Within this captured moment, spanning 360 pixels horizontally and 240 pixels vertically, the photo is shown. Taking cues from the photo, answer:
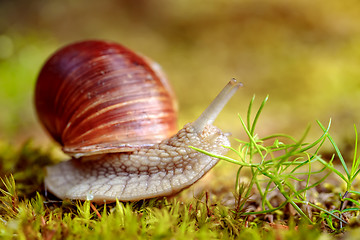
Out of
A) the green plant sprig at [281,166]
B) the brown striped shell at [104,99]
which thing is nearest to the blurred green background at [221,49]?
the green plant sprig at [281,166]

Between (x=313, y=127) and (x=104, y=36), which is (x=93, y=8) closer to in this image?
(x=104, y=36)

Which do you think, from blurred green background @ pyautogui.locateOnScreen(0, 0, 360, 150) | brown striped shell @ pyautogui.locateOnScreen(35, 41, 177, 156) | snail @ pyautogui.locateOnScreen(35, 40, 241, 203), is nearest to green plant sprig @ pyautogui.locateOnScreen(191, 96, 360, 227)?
snail @ pyautogui.locateOnScreen(35, 40, 241, 203)

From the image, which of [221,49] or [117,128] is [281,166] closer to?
[117,128]

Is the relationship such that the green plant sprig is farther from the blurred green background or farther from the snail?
the blurred green background

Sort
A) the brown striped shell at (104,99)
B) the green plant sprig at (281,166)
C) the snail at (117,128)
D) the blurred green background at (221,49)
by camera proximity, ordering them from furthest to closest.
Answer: the blurred green background at (221,49)
the brown striped shell at (104,99)
the snail at (117,128)
the green plant sprig at (281,166)

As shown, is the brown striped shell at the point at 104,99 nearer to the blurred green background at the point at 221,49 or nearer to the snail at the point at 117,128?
the snail at the point at 117,128

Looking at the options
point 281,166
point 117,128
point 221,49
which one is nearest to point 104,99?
point 117,128
